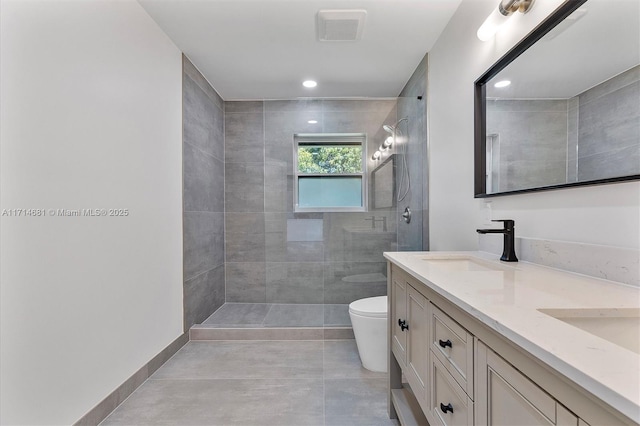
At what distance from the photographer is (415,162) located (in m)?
2.72

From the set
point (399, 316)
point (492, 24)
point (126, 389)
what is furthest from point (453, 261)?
point (126, 389)

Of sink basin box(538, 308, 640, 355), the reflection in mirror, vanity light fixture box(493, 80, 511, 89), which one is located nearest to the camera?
sink basin box(538, 308, 640, 355)

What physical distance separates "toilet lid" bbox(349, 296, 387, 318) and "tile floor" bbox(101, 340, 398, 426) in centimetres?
40

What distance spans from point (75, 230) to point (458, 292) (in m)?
1.65

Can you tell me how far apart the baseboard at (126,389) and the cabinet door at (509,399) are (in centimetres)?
175

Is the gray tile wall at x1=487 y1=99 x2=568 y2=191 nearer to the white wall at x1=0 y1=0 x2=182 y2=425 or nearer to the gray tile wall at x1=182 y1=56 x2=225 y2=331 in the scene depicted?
the white wall at x1=0 y1=0 x2=182 y2=425

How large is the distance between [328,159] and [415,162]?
99cm

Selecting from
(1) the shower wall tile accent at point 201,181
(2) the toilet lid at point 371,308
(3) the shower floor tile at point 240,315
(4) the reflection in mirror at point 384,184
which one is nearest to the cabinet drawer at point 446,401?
(2) the toilet lid at point 371,308

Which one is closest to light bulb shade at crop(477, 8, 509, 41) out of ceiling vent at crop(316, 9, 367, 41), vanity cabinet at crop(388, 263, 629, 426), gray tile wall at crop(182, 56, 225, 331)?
ceiling vent at crop(316, 9, 367, 41)

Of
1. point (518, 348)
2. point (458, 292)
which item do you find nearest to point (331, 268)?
point (458, 292)

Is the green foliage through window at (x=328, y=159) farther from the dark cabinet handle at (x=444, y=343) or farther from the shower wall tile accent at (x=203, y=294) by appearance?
the dark cabinet handle at (x=444, y=343)

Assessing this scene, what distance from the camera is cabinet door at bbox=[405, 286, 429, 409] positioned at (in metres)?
1.07

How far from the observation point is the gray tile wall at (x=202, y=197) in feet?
8.23

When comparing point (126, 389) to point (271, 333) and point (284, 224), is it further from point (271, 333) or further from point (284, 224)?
point (284, 224)
